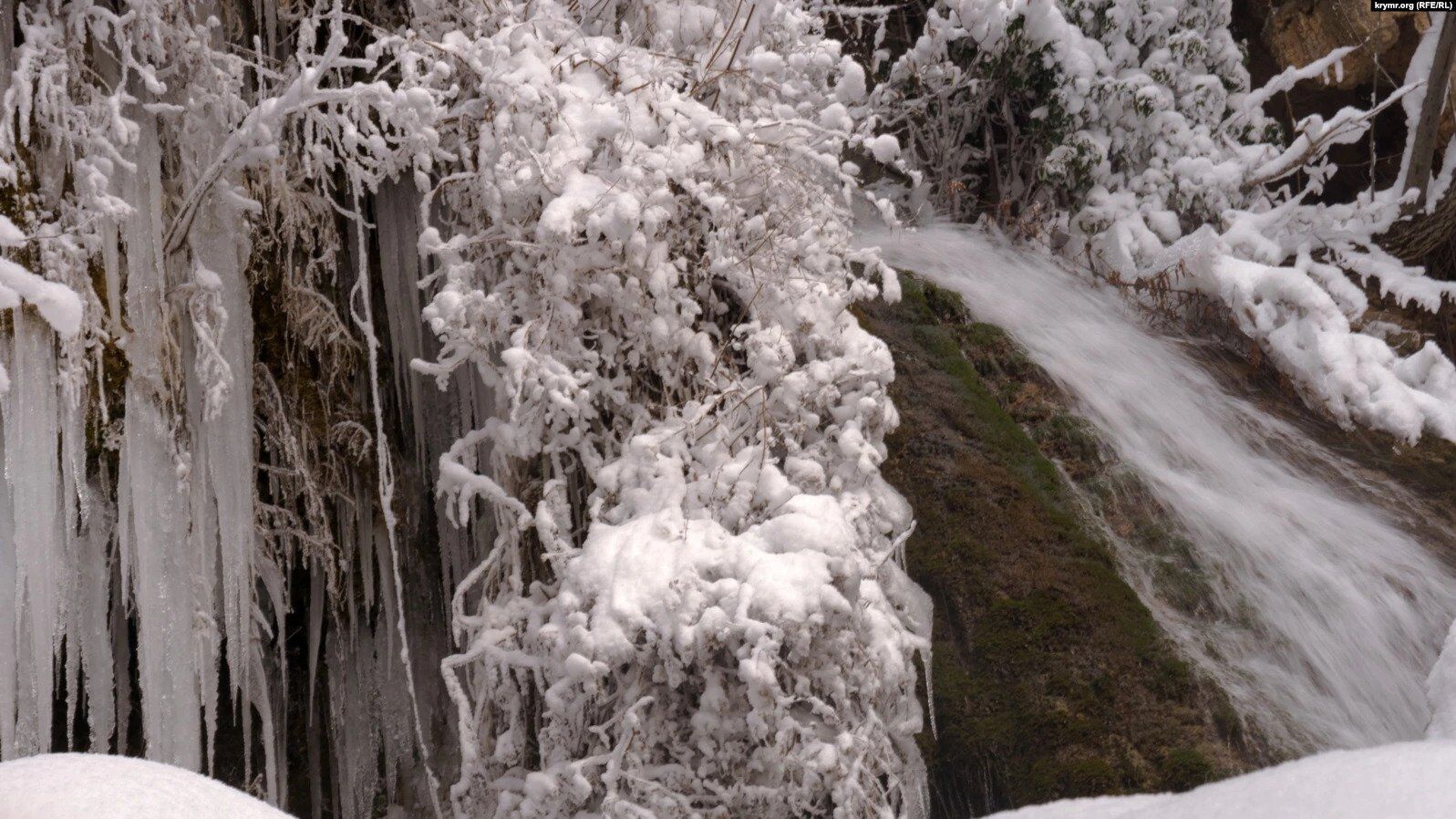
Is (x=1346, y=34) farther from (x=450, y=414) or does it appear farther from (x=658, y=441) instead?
(x=450, y=414)

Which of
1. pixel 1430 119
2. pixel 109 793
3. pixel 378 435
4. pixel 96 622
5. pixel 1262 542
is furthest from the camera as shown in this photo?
pixel 1430 119

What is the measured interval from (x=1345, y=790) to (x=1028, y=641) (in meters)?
2.28

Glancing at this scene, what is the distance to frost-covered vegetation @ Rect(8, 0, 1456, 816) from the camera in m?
2.54

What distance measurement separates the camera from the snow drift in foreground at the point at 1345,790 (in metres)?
1.09

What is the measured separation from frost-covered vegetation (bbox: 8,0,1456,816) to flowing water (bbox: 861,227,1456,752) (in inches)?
45.0

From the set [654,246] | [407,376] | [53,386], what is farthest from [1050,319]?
[53,386]

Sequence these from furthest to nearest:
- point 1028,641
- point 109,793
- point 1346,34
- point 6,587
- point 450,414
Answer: point 1346,34 < point 1028,641 < point 450,414 < point 6,587 < point 109,793

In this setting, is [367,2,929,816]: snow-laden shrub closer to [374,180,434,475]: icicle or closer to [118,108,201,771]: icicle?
[374,180,434,475]: icicle

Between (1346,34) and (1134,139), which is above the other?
(1346,34)

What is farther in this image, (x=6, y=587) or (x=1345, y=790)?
(x=6, y=587)

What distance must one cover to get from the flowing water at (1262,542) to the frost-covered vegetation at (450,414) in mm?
1143

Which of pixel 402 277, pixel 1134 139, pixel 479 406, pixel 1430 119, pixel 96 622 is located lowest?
pixel 96 622

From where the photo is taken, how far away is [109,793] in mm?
→ 1104

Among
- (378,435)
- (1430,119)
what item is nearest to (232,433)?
(378,435)
